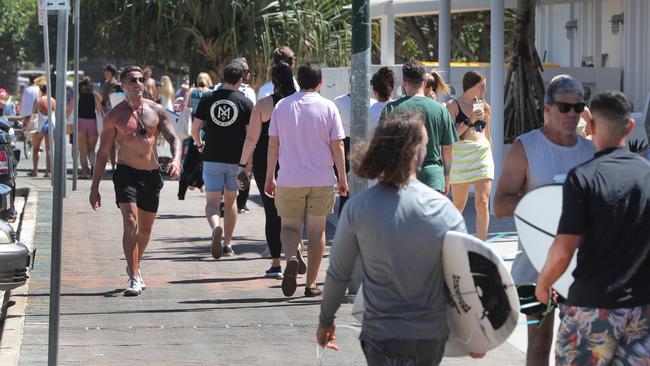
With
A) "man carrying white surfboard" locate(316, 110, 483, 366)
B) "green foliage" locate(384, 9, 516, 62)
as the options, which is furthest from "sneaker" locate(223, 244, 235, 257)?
"green foliage" locate(384, 9, 516, 62)

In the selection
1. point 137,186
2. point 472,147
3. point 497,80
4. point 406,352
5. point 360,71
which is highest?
point 497,80

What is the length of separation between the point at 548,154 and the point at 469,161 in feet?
17.8

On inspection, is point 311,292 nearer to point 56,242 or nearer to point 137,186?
point 137,186

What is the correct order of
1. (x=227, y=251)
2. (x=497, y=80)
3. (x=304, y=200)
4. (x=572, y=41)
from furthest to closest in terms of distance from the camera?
(x=572, y=41), (x=497, y=80), (x=227, y=251), (x=304, y=200)

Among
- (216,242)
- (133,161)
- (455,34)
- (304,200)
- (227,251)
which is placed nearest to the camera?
(304,200)

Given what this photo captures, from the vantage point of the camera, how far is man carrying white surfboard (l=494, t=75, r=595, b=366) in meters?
5.92

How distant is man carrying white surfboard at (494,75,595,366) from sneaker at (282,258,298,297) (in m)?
3.64

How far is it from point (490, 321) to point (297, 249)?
5.35 m

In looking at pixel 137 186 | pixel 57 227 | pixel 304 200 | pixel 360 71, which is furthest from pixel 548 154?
pixel 137 186

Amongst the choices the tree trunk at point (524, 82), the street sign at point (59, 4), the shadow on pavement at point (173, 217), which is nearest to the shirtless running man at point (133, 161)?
the street sign at point (59, 4)

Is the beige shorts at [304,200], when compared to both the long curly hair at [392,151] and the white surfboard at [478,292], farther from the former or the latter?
the white surfboard at [478,292]

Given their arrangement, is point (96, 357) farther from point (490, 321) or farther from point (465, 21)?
point (465, 21)

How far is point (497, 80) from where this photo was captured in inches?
616

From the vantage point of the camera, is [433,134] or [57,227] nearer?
[57,227]
